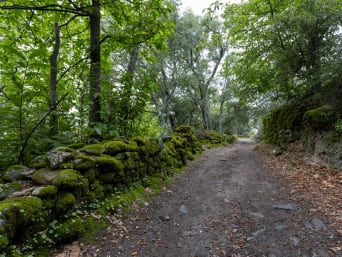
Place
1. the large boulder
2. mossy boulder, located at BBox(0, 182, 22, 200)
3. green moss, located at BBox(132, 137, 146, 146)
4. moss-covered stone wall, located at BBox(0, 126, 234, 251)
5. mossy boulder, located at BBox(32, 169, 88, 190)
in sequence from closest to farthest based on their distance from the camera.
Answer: the large boulder < moss-covered stone wall, located at BBox(0, 126, 234, 251) < mossy boulder, located at BBox(0, 182, 22, 200) < mossy boulder, located at BBox(32, 169, 88, 190) < green moss, located at BBox(132, 137, 146, 146)

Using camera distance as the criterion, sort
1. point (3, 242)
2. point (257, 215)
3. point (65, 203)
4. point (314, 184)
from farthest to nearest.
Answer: point (314, 184) < point (257, 215) < point (65, 203) < point (3, 242)

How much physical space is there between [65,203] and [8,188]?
2.57 feet

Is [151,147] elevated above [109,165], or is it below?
above

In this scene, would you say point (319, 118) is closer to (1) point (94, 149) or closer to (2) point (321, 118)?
(2) point (321, 118)

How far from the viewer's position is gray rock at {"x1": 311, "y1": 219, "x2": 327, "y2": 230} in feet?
10.3

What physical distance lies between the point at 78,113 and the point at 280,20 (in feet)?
24.3

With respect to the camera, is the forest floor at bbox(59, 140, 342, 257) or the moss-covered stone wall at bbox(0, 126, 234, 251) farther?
the forest floor at bbox(59, 140, 342, 257)

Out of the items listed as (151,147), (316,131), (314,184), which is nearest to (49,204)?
(151,147)

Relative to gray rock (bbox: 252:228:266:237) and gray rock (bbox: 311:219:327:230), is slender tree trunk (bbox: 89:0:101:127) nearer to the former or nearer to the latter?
gray rock (bbox: 252:228:266:237)

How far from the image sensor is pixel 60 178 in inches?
116

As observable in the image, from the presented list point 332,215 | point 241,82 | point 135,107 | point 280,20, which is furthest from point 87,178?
point 241,82

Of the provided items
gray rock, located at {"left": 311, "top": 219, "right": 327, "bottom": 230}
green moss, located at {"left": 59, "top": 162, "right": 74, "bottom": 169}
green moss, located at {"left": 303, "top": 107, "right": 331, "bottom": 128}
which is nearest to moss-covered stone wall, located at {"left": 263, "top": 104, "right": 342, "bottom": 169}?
green moss, located at {"left": 303, "top": 107, "right": 331, "bottom": 128}

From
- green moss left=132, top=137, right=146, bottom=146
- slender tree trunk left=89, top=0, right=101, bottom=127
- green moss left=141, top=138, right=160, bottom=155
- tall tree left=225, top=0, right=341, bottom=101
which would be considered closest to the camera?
slender tree trunk left=89, top=0, right=101, bottom=127

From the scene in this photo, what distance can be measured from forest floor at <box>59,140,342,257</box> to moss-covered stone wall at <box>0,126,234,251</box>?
49 centimetres
